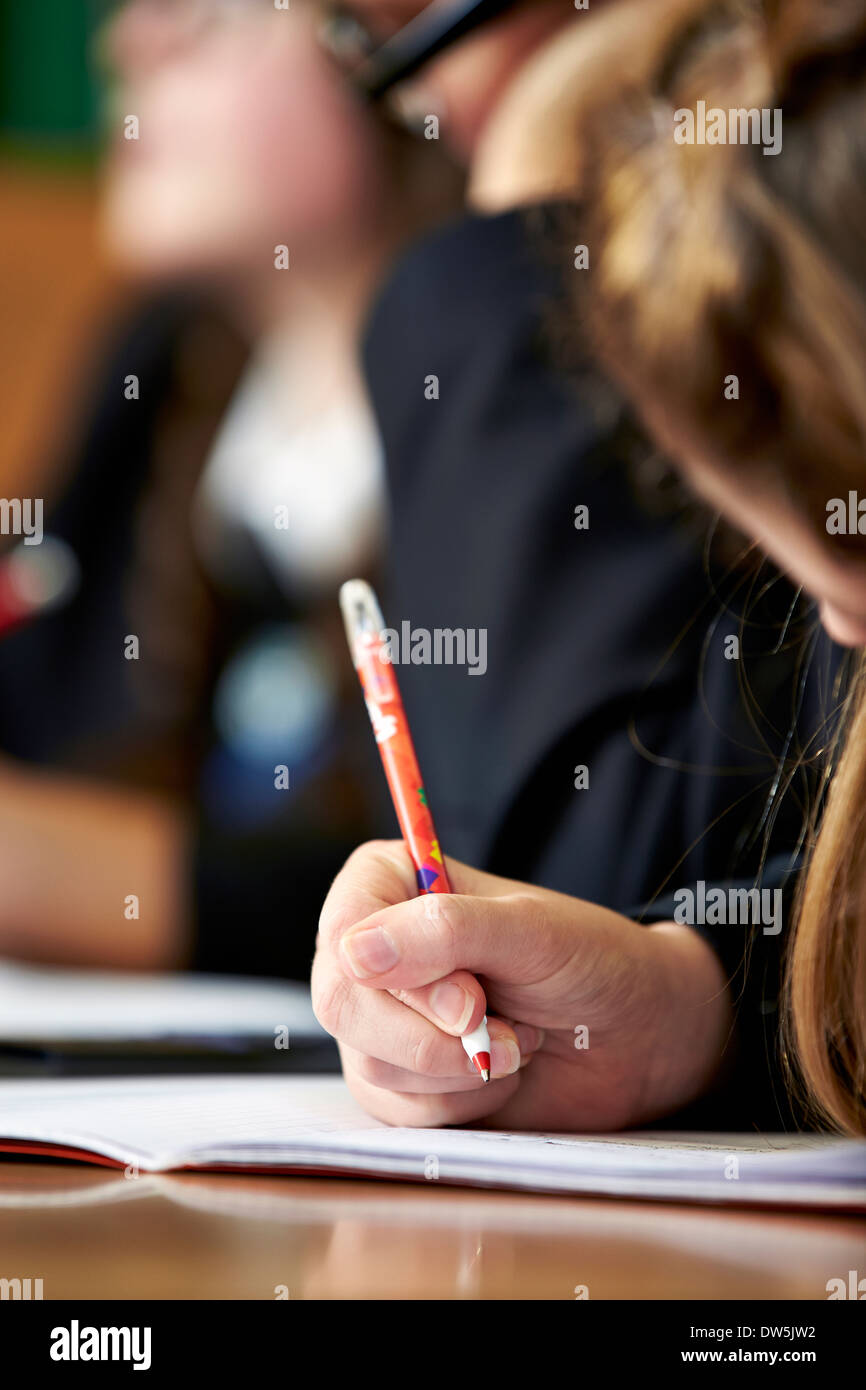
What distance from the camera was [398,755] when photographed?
1.20 ft

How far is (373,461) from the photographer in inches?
44.3

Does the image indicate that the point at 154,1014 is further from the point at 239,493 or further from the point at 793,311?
the point at 239,493

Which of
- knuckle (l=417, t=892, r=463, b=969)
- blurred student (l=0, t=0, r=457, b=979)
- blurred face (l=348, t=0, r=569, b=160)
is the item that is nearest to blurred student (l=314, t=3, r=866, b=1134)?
knuckle (l=417, t=892, r=463, b=969)

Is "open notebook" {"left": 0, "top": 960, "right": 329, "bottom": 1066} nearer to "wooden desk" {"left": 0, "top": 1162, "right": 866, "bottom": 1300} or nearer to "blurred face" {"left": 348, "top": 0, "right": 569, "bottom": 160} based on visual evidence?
"wooden desk" {"left": 0, "top": 1162, "right": 866, "bottom": 1300}

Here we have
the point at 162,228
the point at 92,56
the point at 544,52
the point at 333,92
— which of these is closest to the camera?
the point at 544,52

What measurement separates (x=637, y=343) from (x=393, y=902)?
0.75ft

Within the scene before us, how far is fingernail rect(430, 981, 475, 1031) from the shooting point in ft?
1.07

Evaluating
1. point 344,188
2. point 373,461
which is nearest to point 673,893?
point 373,461

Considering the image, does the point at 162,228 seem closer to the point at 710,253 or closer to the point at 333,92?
the point at 333,92

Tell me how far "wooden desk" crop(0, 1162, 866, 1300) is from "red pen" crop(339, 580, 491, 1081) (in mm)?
51

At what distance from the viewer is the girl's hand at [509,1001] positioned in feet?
1.07
